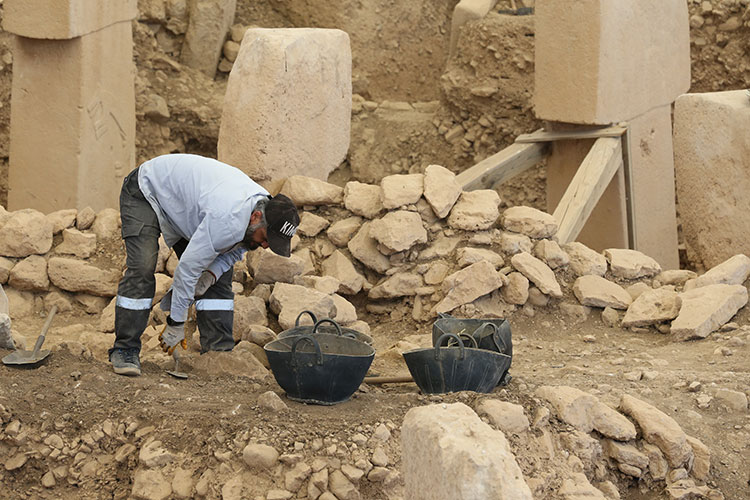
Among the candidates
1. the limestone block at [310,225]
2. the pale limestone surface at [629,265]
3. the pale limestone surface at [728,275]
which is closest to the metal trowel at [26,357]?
the limestone block at [310,225]

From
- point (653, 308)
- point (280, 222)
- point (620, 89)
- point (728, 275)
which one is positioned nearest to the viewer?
point (280, 222)

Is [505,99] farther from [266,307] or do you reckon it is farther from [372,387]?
[372,387]

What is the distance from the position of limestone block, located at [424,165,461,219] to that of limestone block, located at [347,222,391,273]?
1.48ft

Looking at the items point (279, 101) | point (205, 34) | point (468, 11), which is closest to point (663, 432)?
point (279, 101)

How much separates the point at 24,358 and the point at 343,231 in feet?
8.03

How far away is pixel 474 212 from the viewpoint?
6.65 metres

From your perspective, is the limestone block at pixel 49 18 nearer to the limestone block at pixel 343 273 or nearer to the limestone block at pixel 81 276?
the limestone block at pixel 81 276

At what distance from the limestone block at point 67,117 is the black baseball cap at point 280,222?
3.33 metres

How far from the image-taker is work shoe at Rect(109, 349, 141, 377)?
4828 millimetres

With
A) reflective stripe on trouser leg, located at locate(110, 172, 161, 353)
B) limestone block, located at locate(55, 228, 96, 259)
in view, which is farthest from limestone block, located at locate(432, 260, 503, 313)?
limestone block, located at locate(55, 228, 96, 259)

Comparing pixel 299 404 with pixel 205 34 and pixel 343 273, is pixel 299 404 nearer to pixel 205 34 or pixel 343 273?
pixel 343 273

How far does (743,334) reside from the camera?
5.79 meters

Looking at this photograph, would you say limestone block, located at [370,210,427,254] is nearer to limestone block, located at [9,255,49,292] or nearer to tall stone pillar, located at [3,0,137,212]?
limestone block, located at [9,255,49,292]

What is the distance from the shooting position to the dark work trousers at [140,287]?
498 centimetres
